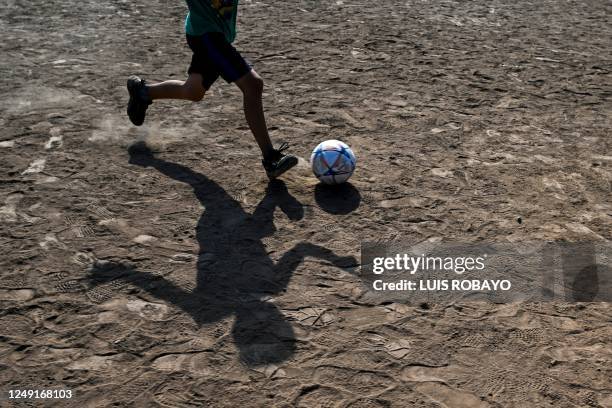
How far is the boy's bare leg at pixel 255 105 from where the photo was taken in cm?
553

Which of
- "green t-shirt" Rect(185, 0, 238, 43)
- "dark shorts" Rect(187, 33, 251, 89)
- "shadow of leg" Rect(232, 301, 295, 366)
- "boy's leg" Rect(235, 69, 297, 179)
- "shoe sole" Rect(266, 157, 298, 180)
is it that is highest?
"green t-shirt" Rect(185, 0, 238, 43)

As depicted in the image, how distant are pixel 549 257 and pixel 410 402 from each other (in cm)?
180

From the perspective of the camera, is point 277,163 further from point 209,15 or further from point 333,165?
point 209,15

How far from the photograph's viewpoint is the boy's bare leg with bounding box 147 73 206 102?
234 inches

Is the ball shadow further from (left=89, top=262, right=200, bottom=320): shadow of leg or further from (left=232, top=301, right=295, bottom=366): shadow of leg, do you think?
(left=89, top=262, right=200, bottom=320): shadow of leg

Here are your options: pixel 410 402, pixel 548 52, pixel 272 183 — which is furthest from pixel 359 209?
pixel 548 52

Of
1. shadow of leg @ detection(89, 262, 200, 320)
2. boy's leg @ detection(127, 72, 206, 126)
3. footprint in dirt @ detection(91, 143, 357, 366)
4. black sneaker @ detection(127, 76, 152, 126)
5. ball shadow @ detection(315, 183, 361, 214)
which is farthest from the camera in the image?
black sneaker @ detection(127, 76, 152, 126)

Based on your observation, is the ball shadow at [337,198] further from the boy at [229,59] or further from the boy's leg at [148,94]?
the boy's leg at [148,94]

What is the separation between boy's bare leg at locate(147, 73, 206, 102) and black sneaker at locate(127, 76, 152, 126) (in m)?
0.05

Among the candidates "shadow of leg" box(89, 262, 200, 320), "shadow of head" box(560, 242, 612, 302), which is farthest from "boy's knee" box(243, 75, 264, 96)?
"shadow of head" box(560, 242, 612, 302)

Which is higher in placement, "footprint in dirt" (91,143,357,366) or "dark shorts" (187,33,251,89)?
"dark shorts" (187,33,251,89)

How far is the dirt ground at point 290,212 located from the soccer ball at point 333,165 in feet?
0.50

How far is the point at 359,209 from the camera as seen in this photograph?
5324 millimetres

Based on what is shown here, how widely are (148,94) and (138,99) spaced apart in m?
0.10
